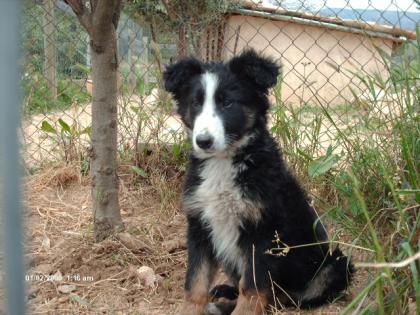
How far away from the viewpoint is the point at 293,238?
2857 millimetres

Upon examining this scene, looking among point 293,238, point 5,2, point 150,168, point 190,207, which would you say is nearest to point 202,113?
point 190,207

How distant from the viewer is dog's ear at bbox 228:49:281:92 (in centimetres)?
295

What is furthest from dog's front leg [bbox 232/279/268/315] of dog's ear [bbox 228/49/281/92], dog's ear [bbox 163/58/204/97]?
dog's ear [bbox 163/58/204/97]

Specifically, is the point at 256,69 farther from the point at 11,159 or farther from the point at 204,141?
the point at 11,159

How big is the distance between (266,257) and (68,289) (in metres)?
1.15

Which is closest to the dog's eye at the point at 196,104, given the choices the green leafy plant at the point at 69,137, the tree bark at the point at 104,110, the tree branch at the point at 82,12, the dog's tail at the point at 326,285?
the tree bark at the point at 104,110

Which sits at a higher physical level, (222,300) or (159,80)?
(159,80)

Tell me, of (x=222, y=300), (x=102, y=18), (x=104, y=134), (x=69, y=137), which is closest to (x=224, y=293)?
(x=222, y=300)

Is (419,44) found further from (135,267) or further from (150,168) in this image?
(150,168)

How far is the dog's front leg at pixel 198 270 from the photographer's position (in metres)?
2.76

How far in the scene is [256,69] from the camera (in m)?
2.96

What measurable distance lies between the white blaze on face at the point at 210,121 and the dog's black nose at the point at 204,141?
0.01 meters

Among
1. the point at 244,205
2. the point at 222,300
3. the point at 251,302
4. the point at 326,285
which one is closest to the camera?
the point at 251,302

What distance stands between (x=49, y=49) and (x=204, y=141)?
363cm
